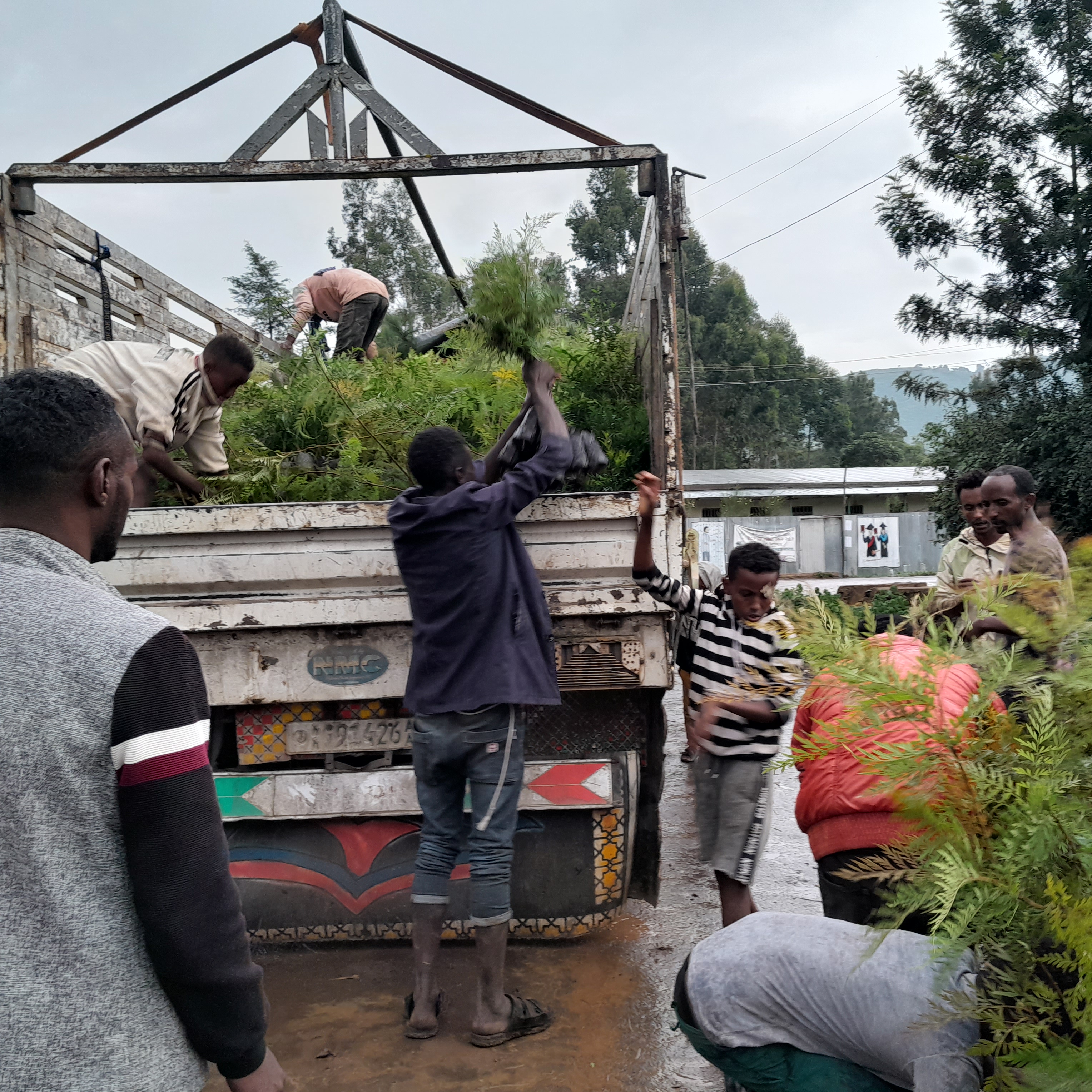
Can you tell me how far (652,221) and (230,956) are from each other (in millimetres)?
3148

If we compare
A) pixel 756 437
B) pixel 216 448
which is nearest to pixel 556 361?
pixel 216 448

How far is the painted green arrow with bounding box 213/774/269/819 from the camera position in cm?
299

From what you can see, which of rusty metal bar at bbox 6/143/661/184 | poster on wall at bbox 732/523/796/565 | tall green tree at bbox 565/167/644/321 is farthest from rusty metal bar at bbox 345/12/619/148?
tall green tree at bbox 565/167/644/321

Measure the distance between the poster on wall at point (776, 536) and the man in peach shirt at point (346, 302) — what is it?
20021mm

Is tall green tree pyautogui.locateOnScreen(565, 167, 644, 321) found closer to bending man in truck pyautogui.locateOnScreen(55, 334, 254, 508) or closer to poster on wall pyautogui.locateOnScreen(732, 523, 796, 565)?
poster on wall pyautogui.locateOnScreen(732, 523, 796, 565)

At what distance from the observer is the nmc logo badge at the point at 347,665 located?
9.88ft

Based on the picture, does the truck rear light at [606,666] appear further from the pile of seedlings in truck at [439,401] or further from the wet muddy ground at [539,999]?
the wet muddy ground at [539,999]

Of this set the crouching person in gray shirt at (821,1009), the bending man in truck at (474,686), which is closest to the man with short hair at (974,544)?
the bending man in truck at (474,686)

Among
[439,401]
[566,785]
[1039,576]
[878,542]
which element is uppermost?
[439,401]

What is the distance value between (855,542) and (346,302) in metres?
22.7

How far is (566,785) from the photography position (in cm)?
302

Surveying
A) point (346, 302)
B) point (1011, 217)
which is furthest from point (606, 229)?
point (346, 302)

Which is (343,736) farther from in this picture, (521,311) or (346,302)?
(346,302)

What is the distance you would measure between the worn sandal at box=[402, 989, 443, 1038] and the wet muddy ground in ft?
0.07
